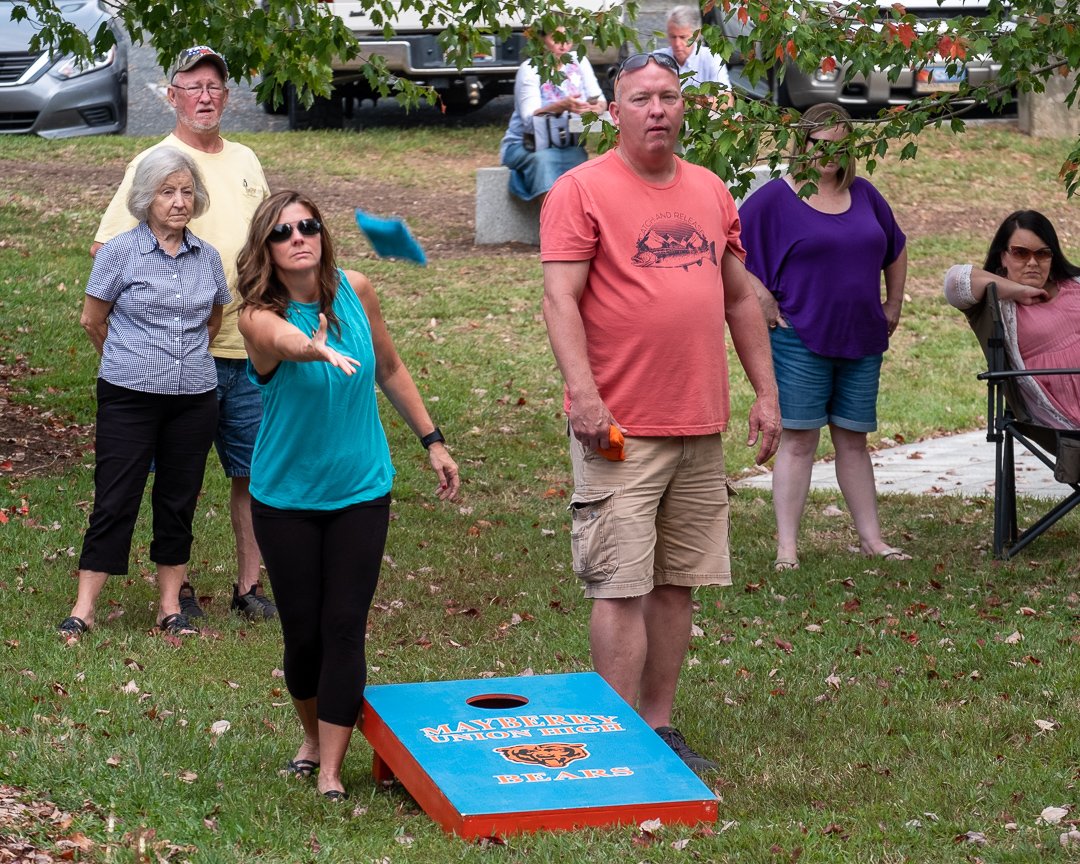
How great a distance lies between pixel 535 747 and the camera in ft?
15.1

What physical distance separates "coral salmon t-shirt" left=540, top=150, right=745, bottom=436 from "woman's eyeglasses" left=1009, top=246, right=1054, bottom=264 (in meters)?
3.23

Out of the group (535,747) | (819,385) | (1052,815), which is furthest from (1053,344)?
(535,747)

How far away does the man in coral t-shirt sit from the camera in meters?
4.79

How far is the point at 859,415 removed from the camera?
7.50 metres

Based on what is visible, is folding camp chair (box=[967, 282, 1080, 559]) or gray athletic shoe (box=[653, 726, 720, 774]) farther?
folding camp chair (box=[967, 282, 1080, 559])

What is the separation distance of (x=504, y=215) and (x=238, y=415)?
26.0 feet

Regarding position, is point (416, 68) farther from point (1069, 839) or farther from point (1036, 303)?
point (1069, 839)

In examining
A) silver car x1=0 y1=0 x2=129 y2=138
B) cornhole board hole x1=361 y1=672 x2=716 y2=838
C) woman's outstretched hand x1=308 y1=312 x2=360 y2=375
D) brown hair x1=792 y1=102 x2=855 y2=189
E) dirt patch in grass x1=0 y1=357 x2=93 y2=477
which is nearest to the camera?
woman's outstretched hand x1=308 y1=312 x2=360 y2=375

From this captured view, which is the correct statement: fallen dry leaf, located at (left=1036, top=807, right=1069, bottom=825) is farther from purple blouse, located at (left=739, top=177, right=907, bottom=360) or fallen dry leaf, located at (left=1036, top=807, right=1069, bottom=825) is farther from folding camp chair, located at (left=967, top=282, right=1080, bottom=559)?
purple blouse, located at (left=739, top=177, right=907, bottom=360)

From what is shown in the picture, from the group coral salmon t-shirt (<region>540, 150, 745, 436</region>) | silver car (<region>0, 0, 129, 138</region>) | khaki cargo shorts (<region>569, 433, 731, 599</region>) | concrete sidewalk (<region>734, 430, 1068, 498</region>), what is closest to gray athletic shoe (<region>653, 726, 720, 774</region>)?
khaki cargo shorts (<region>569, 433, 731, 599</region>)

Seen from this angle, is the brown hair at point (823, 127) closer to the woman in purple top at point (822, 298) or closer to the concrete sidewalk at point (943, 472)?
the woman in purple top at point (822, 298)

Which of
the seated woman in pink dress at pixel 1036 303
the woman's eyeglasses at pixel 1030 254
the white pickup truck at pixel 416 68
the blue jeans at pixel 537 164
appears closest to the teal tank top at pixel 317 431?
the seated woman in pink dress at pixel 1036 303

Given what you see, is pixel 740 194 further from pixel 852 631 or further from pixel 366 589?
pixel 366 589

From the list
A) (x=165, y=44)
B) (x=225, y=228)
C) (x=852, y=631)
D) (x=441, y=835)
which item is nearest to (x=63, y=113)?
(x=165, y=44)
